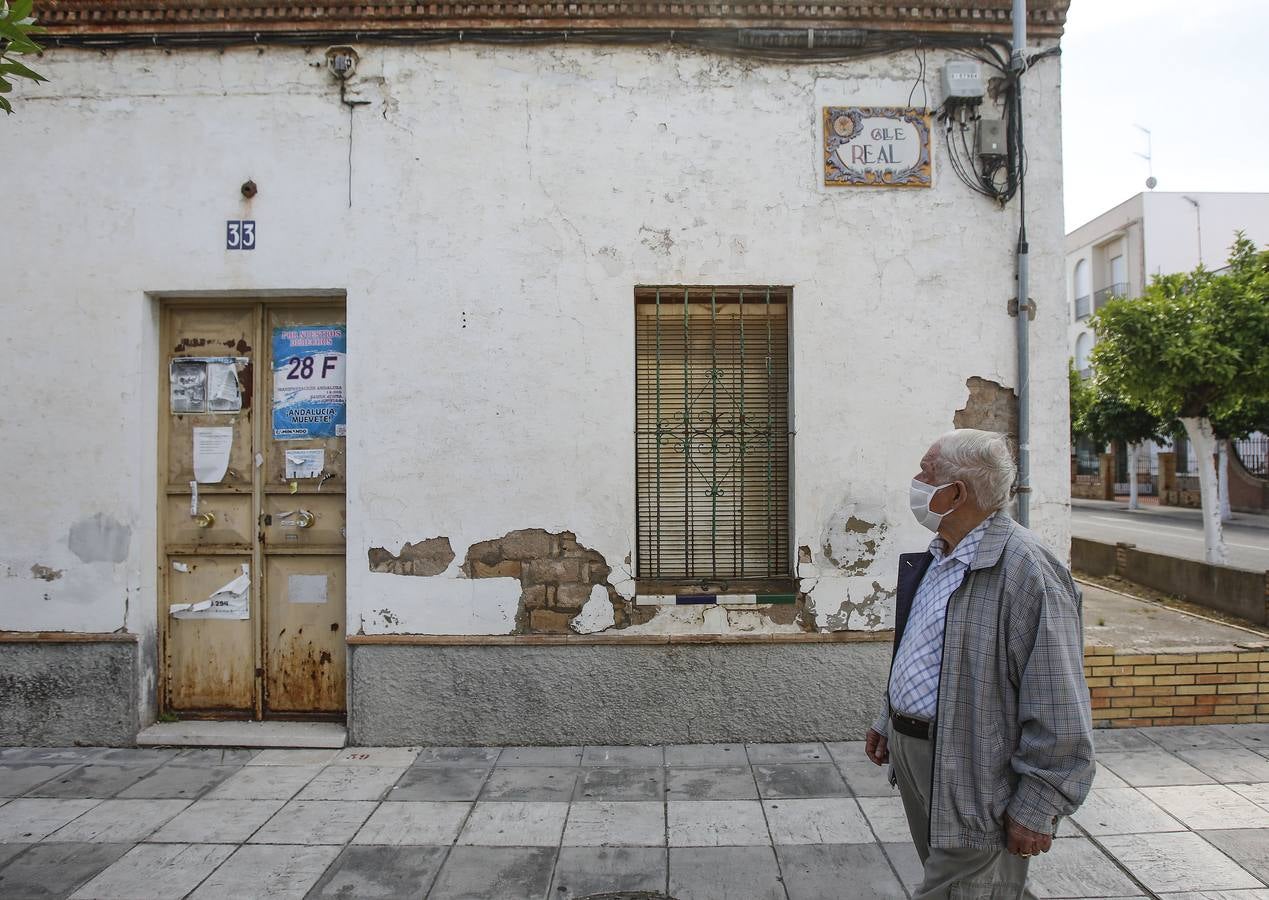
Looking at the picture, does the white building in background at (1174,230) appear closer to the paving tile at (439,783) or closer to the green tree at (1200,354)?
the green tree at (1200,354)

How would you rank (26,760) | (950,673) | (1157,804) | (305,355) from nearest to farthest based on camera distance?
(950,673), (1157,804), (26,760), (305,355)

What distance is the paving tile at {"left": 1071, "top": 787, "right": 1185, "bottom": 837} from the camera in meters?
3.64

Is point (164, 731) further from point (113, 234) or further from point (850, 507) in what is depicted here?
point (850, 507)

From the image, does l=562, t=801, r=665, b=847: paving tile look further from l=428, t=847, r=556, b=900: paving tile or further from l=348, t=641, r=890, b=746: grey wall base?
l=348, t=641, r=890, b=746: grey wall base

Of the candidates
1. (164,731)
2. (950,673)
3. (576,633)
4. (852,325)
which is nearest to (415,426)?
(576,633)

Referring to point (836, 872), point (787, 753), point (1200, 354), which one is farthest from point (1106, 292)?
point (836, 872)

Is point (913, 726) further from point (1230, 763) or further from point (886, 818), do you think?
point (1230, 763)

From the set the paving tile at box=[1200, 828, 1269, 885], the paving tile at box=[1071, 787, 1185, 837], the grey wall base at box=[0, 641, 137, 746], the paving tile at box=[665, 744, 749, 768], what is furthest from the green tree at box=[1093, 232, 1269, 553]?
the grey wall base at box=[0, 641, 137, 746]

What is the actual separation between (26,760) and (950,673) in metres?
5.15

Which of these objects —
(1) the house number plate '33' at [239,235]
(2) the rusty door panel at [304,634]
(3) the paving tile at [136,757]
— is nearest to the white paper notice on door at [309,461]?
(2) the rusty door panel at [304,634]

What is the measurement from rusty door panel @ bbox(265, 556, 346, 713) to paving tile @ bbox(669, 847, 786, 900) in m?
2.62

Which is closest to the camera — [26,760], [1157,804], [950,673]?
[950,673]

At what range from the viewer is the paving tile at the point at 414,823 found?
361cm

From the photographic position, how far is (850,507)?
4773mm
